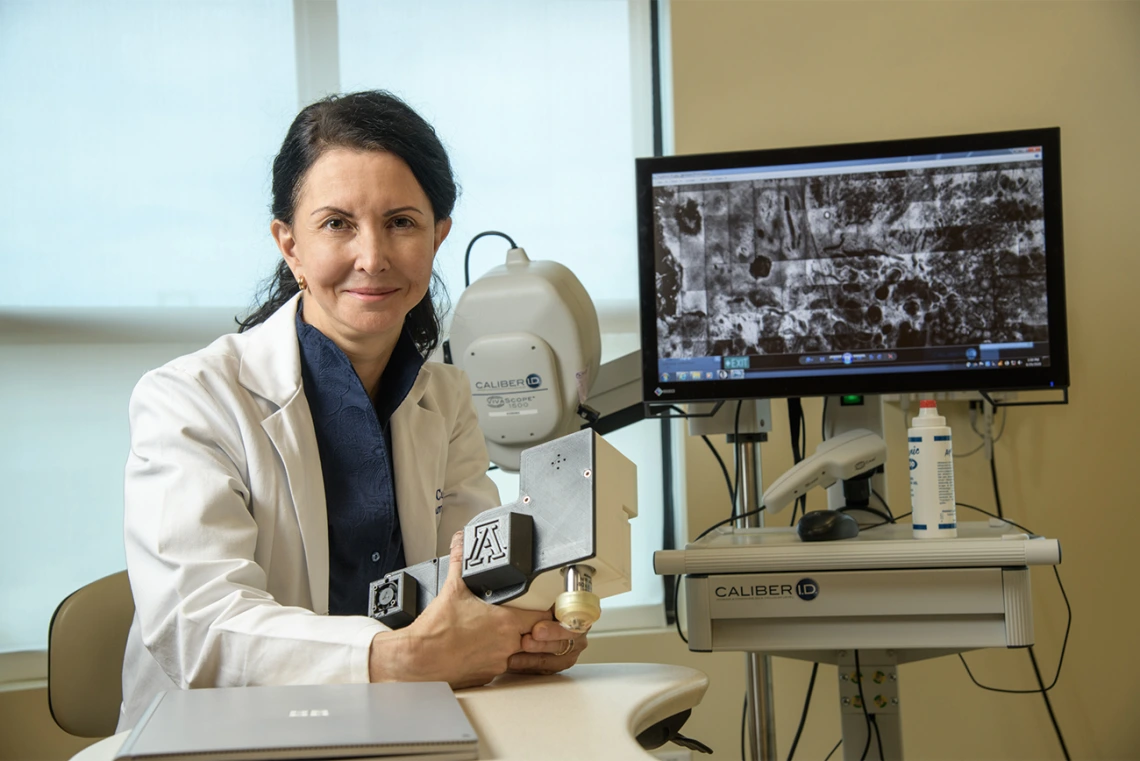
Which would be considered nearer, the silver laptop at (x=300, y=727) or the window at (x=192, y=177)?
the silver laptop at (x=300, y=727)

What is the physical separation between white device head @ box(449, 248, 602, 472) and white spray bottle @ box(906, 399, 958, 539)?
598 millimetres

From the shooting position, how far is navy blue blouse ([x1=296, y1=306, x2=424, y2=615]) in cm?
131

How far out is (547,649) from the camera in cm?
104

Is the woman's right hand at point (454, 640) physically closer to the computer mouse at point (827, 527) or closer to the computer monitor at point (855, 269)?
the computer mouse at point (827, 527)

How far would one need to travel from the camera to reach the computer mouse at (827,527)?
4.91 ft

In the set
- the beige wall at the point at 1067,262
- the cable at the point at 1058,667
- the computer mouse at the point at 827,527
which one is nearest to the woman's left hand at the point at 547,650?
the computer mouse at the point at 827,527

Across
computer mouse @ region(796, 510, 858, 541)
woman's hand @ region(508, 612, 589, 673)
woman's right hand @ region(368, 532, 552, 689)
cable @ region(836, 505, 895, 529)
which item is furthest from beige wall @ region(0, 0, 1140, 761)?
woman's right hand @ region(368, 532, 552, 689)

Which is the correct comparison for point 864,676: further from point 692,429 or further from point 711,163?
point 711,163

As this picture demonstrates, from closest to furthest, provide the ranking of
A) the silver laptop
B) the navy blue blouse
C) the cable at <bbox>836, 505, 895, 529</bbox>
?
the silver laptop, the navy blue blouse, the cable at <bbox>836, 505, 895, 529</bbox>

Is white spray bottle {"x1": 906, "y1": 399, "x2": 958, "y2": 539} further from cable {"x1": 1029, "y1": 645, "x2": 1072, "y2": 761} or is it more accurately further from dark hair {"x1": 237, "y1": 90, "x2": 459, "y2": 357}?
cable {"x1": 1029, "y1": 645, "x2": 1072, "y2": 761}

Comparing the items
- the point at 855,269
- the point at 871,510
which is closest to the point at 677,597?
the point at 871,510

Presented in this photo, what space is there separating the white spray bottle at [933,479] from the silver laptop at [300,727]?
91cm

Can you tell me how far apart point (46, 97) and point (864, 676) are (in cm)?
203

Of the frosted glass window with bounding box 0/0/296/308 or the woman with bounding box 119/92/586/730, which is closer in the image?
the woman with bounding box 119/92/586/730
